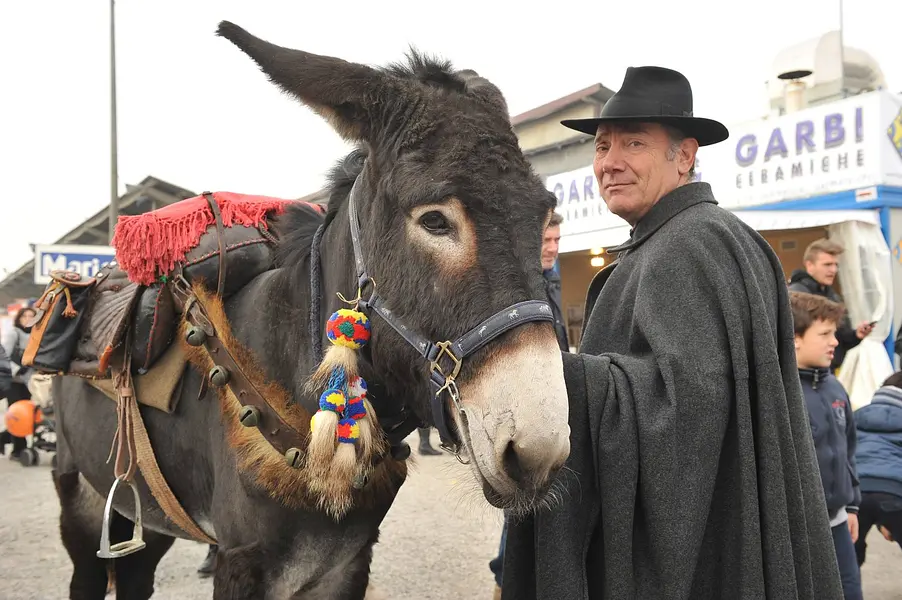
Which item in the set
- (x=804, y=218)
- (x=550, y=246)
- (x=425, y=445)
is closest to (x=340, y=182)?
(x=550, y=246)

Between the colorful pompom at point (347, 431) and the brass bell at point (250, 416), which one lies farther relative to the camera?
the brass bell at point (250, 416)

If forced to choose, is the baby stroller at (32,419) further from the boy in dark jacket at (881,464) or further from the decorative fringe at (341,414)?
the boy in dark jacket at (881,464)

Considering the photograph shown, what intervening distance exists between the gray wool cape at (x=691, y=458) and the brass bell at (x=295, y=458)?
0.71 metres

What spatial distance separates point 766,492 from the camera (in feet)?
5.42

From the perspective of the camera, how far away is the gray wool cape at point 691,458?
1.62m

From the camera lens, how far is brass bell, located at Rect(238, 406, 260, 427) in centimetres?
202

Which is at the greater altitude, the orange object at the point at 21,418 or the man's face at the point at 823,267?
the man's face at the point at 823,267

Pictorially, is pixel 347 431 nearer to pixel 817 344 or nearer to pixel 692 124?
pixel 692 124

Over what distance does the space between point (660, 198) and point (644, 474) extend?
0.86m

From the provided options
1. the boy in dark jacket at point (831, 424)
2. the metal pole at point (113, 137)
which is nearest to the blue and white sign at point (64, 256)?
the metal pole at point (113, 137)

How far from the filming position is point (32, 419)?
8430 mm

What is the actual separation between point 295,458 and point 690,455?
1.11 metres

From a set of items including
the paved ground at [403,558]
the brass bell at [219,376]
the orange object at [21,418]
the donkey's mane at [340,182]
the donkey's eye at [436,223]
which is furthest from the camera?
the orange object at [21,418]

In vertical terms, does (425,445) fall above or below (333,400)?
below
